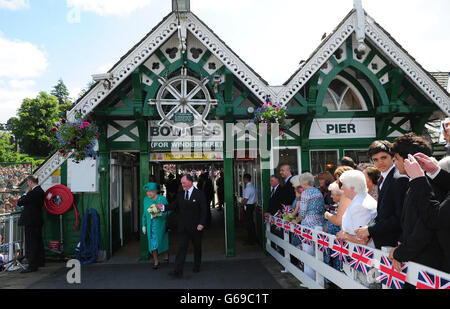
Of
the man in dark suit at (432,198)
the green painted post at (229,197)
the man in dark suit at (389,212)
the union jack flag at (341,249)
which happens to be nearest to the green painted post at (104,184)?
the green painted post at (229,197)

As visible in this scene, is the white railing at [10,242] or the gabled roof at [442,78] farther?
the gabled roof at [442,78]

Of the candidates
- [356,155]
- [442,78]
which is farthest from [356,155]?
[442,78]

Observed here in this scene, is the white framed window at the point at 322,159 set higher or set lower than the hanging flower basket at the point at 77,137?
lower

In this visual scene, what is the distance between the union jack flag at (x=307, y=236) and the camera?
196 inches

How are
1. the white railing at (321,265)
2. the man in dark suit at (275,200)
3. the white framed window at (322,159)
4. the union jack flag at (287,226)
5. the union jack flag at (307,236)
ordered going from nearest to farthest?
the white railing at (321,265) < the union jack flag at (307,236) < the union jack flag at (287,226) < the man in dark suit at (275,200) < the white framed window at (322,159)

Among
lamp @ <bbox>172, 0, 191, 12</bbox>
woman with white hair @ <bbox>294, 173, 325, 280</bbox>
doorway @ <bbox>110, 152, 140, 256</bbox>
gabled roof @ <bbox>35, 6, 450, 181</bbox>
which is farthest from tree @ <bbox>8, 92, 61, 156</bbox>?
woman with white hair @ <bbox>294, 173, 325, 280</bbox>

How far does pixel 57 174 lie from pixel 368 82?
868 cm

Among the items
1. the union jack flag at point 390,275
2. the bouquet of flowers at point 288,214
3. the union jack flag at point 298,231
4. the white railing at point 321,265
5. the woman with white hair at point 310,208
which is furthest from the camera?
the bouquet of flowers at point 288,214

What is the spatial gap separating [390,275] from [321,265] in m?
1.67

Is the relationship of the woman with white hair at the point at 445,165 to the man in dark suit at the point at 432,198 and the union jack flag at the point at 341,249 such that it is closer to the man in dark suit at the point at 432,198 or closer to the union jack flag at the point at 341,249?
the man in dark suit at the point at 432,198

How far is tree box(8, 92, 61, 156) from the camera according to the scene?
41.5 meters

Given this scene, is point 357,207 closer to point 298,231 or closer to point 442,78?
point 298,231

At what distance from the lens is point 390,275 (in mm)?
2986

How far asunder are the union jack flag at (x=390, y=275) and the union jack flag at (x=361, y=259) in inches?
7.3
